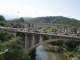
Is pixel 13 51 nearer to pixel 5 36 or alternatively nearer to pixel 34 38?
pixel 5 36

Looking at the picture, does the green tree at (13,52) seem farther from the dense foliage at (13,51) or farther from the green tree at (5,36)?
the green tree at (5,36)

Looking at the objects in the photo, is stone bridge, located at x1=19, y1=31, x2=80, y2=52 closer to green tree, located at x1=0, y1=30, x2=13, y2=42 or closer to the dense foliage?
green tree, located at x1=0, y1=30, x2=13, y2=42

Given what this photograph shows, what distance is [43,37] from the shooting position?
28.2 metres

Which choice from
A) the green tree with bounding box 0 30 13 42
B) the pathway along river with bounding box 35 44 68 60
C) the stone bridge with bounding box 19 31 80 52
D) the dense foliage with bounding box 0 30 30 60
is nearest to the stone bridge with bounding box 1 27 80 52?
the stone bridge with bounding box 19 31 80 52

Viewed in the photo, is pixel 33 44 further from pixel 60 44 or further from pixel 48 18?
pixel 48 18

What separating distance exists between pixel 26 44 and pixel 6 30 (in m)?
4.96

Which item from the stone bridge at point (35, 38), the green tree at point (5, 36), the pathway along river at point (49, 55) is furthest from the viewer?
the pathway along river at point (49, 55)

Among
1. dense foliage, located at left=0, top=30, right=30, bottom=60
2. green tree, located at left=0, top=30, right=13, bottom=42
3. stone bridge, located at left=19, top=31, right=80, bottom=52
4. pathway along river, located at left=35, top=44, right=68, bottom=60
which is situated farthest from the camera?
pathway along river, located at left=35, top=44, right=68, bottom=60

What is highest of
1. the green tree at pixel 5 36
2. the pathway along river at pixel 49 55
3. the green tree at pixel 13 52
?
the green tree at pixel 5 36

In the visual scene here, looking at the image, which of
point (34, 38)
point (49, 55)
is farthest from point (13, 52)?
point (49, 55)

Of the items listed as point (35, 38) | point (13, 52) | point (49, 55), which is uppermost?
point (35, 38)

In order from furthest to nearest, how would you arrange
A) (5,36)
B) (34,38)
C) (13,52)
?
(34,38), (5,36), (13,52)

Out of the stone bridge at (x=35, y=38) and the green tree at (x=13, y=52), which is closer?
the green tree at (x=13, y=52)

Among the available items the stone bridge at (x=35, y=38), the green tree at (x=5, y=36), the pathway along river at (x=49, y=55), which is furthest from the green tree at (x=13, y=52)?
the pathway along river at (x=49, y=55)
